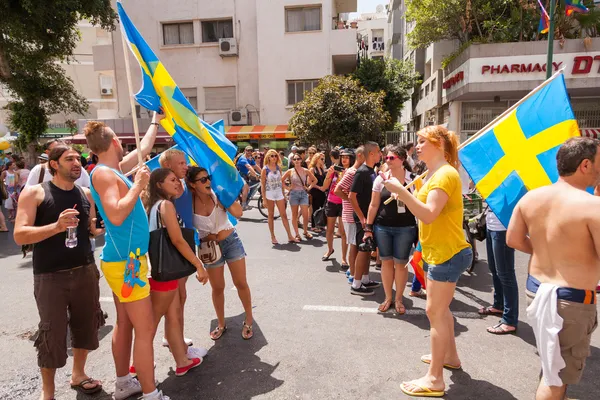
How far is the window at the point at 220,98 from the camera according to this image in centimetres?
2362

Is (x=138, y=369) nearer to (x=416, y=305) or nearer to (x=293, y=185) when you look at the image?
(x=416, y=305)

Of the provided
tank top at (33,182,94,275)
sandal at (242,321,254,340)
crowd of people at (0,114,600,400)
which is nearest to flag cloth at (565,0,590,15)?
crowd of people at (0,114,600,400)

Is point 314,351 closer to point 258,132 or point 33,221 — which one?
point 33,221

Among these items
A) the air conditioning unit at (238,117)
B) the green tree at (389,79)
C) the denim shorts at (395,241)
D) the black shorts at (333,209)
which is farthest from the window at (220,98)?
the denim shorts at (395,241)

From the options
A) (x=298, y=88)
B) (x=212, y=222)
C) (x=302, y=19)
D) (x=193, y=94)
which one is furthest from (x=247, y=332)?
(x=193, y=94)

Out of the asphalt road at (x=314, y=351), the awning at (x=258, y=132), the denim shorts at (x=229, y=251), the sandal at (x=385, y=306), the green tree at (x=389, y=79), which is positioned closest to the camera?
the asphalt road at (x=314, y=351)

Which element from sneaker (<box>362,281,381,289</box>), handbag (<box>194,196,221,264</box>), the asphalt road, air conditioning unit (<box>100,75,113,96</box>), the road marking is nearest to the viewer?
the asphalt road

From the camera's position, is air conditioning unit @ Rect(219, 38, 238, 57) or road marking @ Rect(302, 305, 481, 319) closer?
road marking @ Rect(302, 305, 481, 319)

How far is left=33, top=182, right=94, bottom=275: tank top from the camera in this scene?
112 inches

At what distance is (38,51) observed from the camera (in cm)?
1557

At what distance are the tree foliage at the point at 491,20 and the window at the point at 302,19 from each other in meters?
6.17

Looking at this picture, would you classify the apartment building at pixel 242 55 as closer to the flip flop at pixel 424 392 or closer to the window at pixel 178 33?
the window at pixel 178 33

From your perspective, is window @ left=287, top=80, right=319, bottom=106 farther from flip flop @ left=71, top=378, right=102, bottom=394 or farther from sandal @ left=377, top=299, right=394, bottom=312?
flip flop @ left=71, top=378, right=102, bottom=394

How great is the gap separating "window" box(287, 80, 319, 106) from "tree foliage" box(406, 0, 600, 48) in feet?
21.5
